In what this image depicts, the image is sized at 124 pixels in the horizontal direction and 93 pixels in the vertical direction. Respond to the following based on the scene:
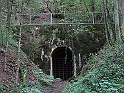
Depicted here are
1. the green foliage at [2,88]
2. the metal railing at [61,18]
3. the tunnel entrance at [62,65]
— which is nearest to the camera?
the green foliage at [2,88]

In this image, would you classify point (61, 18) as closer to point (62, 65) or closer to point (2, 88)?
point (62, 65)

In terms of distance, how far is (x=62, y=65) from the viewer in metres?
22.8

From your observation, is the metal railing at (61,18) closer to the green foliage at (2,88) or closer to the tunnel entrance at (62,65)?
the tunnel entrance at (62,65)

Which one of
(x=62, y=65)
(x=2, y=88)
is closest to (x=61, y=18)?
(x=62, y=65)

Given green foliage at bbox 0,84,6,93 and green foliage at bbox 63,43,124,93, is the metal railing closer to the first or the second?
green foliage at bbox 63,43,124,93

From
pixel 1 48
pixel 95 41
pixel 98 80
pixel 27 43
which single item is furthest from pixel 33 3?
pixel 98 80

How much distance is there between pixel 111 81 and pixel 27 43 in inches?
431

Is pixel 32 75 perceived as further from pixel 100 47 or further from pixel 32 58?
pixel 100 47

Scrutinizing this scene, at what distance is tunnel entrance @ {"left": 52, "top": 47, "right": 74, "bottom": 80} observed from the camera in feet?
72.8

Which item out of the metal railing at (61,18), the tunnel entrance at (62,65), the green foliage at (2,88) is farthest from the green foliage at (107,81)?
the tunnel entrance at (62,65)

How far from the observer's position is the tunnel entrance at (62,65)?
72.8ft

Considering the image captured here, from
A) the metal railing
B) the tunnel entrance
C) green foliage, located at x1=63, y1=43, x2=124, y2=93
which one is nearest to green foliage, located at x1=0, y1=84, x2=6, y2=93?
green foliage, located at x1=63, y1=43, x2=124, y2=93

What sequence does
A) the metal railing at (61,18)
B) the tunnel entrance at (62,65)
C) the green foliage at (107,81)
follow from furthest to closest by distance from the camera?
1. the tunnel entrance at (62,65)
2. the metal railing at (61,18)
3. the green foliage at (107,81)

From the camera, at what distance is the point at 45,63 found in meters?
20.2
